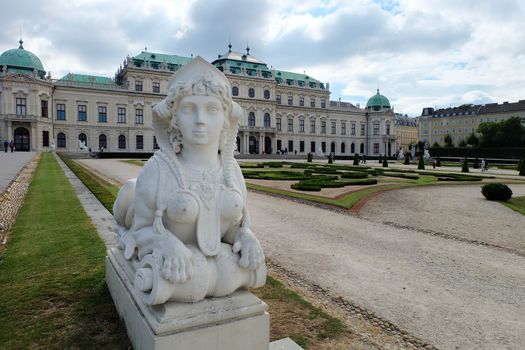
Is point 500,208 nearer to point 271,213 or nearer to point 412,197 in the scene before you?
point 412,197

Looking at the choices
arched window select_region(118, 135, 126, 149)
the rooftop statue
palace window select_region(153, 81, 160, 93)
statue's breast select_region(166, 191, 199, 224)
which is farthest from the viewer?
palace window select_region(153, 81, 160, 93)

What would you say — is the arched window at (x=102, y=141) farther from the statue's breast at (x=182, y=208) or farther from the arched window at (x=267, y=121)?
the statue's breast at (x=182, y=208)

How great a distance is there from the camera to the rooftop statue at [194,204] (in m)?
2.36

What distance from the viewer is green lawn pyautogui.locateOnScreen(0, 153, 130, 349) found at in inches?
109

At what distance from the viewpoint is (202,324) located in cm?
228

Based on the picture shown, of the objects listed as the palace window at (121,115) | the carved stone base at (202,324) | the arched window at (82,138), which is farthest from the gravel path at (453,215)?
the arched window at (82,138)

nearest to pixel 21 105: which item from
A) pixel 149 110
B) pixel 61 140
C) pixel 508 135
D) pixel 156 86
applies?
pixel 61 140

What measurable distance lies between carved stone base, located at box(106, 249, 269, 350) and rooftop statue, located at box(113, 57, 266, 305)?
0.08 meters

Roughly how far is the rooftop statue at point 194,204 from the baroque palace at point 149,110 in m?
38.4

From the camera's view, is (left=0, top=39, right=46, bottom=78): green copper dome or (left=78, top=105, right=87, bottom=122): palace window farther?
(left=78, top=105, right=87, bottom=122): palace window

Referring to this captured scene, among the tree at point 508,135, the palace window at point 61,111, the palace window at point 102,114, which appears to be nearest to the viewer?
the palace window at point 61,111

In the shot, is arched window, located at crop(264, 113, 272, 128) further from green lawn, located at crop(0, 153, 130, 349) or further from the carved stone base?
the carved stone base

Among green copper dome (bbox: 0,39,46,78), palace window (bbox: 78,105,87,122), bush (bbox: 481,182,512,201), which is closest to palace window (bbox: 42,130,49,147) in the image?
palace window (bbox: 78,105,87,122)

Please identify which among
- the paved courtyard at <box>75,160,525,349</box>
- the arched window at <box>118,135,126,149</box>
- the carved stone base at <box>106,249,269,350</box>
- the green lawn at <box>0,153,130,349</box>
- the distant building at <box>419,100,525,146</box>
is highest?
the distant building at <box>419,100,525,146</box>
